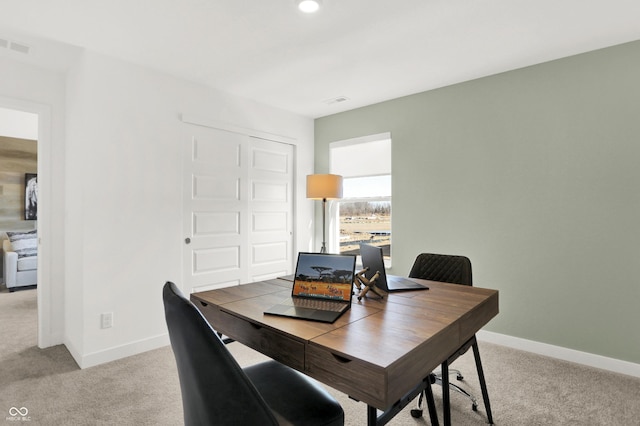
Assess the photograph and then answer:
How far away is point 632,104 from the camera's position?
2.56 metres

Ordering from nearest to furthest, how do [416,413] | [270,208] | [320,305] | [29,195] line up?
[320,305] → [416,413] → [270,208] → [29,195]

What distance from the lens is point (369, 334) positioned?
1229mm

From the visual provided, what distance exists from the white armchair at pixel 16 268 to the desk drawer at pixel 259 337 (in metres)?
5.05

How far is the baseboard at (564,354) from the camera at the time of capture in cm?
256

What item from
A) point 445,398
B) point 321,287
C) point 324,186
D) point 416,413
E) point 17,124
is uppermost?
point 17,124

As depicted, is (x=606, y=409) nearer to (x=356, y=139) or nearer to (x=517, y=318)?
(x=517, y=318)

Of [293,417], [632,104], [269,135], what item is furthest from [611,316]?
[269,135]

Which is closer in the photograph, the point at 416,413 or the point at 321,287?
the point at 321,287

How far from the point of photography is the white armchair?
5008 mm

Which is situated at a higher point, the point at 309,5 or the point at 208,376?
the point at 309,5

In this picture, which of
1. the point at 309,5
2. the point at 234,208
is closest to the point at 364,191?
the point at 234,208

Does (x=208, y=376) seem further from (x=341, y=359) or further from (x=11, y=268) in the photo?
(x=11, y=268)

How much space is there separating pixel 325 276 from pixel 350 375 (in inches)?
25.4

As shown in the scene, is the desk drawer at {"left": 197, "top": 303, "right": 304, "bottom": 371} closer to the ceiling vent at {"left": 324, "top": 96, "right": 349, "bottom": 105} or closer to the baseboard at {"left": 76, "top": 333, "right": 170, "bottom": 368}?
the baseboard at {"left": 76, "top": 333, "right": 170, "bottom": 368}
